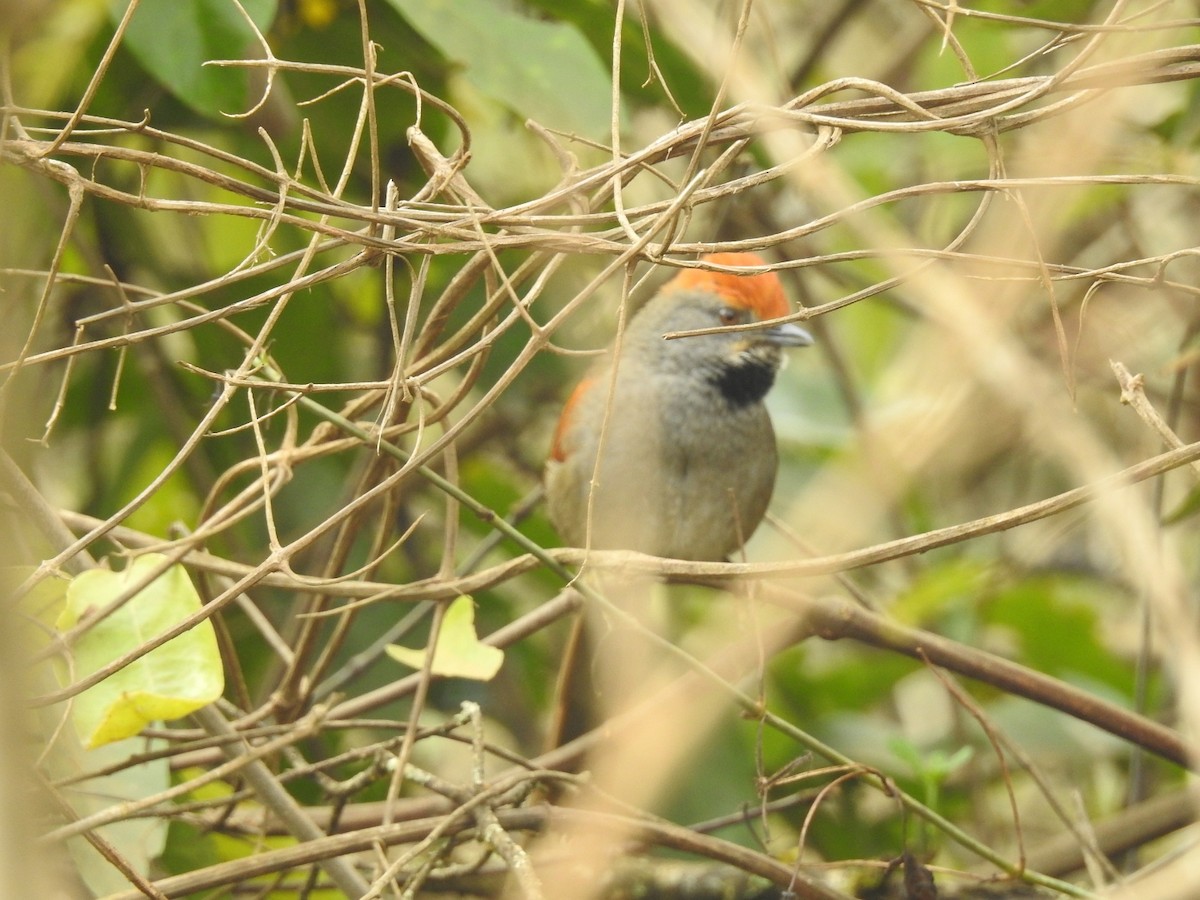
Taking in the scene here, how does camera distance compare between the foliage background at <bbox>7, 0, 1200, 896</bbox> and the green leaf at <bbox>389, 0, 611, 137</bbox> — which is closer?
the foliage background at <bbox>7, 0, 1200, 896</bbox>

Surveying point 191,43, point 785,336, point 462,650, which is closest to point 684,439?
point 785,336

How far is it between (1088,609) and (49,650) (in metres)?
3.75

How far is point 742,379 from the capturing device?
4.07 meters

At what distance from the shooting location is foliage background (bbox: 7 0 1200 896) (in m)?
1.88

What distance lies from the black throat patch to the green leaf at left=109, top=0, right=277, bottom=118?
1.78m

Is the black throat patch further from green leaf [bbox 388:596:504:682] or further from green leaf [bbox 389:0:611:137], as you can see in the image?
green leaf [bbox 388:596:504:682]

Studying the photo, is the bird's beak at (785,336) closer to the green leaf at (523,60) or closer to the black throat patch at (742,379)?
the black throat patch at (742,379)

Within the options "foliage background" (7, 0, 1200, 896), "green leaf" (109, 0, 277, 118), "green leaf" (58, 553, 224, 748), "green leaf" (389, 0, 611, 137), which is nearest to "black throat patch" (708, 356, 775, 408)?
"foliage background" (7, 0, 1200, 896)

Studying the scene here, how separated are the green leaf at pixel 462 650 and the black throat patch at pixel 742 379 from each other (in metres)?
1.79

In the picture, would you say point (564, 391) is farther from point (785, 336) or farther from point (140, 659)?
point (140, 659)

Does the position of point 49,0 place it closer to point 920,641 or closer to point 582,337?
point 920,641

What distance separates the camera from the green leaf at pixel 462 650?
92.2 inches

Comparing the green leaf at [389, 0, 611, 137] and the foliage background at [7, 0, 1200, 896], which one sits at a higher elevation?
the green leaf at [389, 0, 611, 137]

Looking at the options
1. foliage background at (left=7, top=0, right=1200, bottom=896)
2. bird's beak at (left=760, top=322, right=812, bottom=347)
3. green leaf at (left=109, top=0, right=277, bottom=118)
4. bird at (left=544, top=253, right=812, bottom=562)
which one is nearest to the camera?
foliage background at (left=7, top=0, right=1200, bottom=896)
